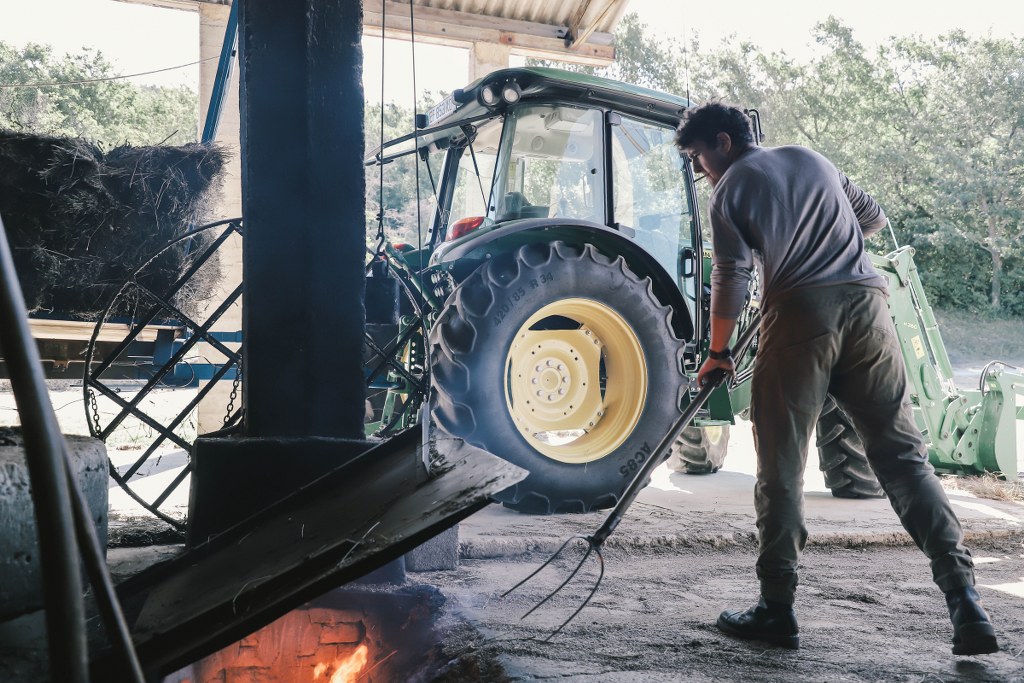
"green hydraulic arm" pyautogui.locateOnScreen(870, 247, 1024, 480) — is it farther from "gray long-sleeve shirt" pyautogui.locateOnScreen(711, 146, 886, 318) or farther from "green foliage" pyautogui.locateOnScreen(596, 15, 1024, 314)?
"green foliage" pyautogui.locateOnScreen(596, 15, 1024, 314)

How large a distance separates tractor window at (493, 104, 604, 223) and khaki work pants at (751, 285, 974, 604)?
2165 millimetres

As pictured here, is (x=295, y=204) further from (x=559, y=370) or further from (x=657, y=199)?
(x=657, y=199)

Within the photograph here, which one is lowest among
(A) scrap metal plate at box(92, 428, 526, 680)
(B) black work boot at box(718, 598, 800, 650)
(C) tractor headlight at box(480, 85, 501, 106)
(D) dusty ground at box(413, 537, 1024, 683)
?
(D) dusty ground at box(413, 537, 1024, 683)

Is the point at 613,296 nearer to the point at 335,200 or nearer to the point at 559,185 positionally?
the point at 559,185

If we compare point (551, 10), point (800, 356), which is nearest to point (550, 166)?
point (800, 356)

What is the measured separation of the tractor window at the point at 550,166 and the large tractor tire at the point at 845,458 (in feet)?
6.88

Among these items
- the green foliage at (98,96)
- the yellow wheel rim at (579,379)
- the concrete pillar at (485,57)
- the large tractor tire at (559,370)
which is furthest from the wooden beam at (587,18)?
the green foliage at (98,96)

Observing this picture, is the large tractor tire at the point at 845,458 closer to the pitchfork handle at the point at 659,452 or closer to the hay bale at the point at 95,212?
the pitchfork handle at the point at 659,452

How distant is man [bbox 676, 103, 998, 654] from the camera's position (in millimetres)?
2797

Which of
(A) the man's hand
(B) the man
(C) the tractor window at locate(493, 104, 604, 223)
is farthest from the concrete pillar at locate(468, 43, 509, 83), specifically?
(A) the man's hand

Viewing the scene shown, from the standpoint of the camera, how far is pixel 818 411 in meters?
2.88

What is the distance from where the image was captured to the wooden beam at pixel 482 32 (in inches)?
304

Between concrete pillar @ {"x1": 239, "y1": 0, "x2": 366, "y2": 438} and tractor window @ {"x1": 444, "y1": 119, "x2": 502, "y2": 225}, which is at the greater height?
tractor window @ {"x1": 444, "y1": 119, "x2": 502, "y2": 225}

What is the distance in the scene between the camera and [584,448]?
4703 mm
